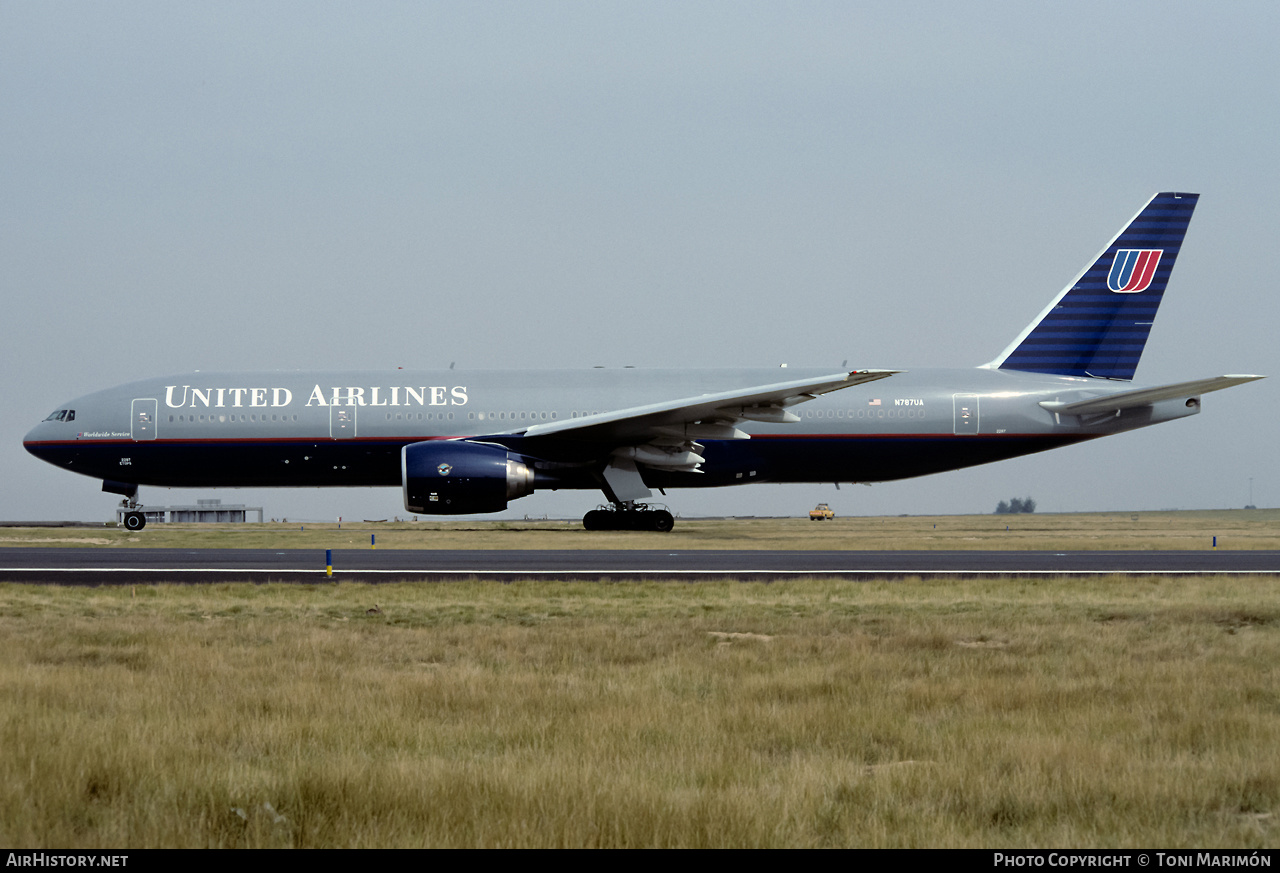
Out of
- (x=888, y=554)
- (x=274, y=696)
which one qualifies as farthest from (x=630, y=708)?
(x=888, y=554)

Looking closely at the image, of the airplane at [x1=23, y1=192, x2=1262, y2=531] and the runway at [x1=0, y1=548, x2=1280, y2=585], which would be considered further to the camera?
the airplane at [x1=23, y1=192, x2=1262, y2=531]

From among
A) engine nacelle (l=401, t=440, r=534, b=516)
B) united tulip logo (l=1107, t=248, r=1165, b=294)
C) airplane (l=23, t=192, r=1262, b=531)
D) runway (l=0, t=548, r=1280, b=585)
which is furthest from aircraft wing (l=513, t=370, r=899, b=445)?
united tulip logo (l=1107, t=248, r=1165, b=294)

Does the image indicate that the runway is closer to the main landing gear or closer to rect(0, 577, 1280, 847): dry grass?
rect(0, 577, 1280, 847): dry grass

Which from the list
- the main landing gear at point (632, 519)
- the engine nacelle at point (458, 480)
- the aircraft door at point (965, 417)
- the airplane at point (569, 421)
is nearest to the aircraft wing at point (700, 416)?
the airplane at point (569, 421)

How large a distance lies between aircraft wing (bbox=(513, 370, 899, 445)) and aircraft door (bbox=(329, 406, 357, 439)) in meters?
4.84

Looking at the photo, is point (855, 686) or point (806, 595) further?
point (806, 595)

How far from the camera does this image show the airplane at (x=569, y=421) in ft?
99.3

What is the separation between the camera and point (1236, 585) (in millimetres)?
16531

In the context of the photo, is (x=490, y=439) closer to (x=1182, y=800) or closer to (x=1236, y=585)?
(x=1236, y=585)

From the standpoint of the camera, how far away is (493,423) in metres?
30.4

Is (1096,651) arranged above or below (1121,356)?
below

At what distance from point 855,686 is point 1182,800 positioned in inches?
130

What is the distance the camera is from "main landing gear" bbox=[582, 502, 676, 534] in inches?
1219

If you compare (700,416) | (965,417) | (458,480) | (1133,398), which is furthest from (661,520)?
(1133,398)
